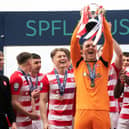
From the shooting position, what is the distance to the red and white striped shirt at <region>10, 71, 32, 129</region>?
307 inches

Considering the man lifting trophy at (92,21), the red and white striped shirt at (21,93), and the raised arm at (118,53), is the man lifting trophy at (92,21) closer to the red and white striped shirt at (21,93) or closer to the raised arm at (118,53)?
the raised arm at (118,53)

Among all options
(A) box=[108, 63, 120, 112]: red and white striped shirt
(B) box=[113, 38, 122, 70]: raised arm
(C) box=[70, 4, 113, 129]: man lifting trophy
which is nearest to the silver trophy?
(C) box=[70, 4, 113, 129]: man lifting trophy

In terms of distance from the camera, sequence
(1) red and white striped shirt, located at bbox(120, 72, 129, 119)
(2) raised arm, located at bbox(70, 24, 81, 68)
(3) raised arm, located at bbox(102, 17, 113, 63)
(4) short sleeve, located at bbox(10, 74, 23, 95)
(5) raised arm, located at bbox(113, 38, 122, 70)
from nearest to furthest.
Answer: (3) raised arm, located at bbox(102, 17, 113, 63) → (2) raised arm, located at bbox(70, 24, 81, 68) → (5) raised arm, located at bbox(113, 38, 122, 70) → (4) short sleeve, located at bbox(10, 74, 23, 95) → (1) red and white striped shirt, located at bbox(120, 72, 129, 119)

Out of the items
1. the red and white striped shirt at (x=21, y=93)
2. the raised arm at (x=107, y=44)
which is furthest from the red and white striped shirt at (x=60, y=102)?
the raised arm at (x=107, y=44)

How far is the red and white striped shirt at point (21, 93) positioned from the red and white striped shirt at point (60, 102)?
0.28 meters

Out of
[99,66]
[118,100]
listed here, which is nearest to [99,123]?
[99,66]

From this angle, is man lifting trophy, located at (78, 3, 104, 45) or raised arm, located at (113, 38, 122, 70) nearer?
man lifting trophy, located at (78, 3, 104, 45)

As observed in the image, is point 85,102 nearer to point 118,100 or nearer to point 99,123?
point 99,123

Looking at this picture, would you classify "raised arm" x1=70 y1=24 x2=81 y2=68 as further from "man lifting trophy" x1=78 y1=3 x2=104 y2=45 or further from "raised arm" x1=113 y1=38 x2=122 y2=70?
"raised arm" x1=113 y1=38 x2=122 y2=70

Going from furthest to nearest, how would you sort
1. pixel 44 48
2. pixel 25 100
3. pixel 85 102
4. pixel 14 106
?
1. pixel 44 48
2. pixel 25 100
3. pixel 14 106
4. pixel 85 102

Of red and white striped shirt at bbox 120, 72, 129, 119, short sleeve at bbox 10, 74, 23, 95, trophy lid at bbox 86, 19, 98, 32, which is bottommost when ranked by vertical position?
red and white striped shirt at bbox 120, 72, 129, 119

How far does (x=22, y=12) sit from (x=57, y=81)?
2715mm

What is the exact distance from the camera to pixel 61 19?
10359 millimetres

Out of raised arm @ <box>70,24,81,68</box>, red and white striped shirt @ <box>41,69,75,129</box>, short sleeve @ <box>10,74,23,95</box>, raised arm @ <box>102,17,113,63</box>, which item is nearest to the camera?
raised arm @ <box>102,17,113,63</box>
